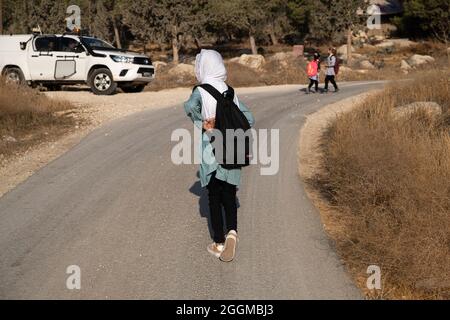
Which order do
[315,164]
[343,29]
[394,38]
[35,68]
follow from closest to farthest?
[315,164]
[35,68]
[343,29]
[394,38]

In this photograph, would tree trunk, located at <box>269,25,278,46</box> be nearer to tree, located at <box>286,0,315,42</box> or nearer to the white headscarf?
tree, located at <box>286,0,315,42</box>

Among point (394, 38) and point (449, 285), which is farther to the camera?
point (394, 38)

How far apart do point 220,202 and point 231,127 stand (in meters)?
0.76

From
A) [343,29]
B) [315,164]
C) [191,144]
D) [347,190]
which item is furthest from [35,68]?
[343,29]

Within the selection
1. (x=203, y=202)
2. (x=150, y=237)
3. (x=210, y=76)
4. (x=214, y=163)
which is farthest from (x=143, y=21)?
(x=214, y=163)

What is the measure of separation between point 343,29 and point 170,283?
1487 inches

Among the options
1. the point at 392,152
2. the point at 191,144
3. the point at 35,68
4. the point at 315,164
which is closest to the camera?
the point at 392,152

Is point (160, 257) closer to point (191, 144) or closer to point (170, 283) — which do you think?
point (170, 283)

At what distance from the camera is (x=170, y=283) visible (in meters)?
4.18

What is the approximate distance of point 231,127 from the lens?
451 cm

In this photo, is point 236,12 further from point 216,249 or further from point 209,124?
point 216,249

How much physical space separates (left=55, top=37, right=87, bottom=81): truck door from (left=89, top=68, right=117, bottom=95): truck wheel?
396 mm

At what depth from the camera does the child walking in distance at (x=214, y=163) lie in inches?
182
